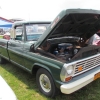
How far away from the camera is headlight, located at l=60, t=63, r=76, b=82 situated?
104 inches

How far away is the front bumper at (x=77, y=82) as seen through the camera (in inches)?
104

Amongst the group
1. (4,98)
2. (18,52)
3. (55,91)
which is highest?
(18,52)

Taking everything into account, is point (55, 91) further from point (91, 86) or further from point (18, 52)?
point (18, 52)

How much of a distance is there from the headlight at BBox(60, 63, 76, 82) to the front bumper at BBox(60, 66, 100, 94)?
115 millimetres

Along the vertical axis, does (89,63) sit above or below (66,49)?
below

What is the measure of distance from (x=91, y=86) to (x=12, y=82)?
7.17 ft

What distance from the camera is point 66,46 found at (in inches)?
150

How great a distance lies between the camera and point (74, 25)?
140 inches

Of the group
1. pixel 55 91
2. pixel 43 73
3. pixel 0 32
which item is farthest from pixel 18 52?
pixel 0 32

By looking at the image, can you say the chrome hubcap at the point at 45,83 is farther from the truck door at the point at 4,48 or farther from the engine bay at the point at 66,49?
the truck door at the point at 4,48

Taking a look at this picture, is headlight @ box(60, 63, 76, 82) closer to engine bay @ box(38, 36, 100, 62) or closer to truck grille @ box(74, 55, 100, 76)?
truck grille @ box(74, 55, 100, 76)

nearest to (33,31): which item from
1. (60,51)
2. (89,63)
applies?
(60,51)

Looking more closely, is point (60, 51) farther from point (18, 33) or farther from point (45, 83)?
point (18, 33)

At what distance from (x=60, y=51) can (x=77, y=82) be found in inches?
46.2
